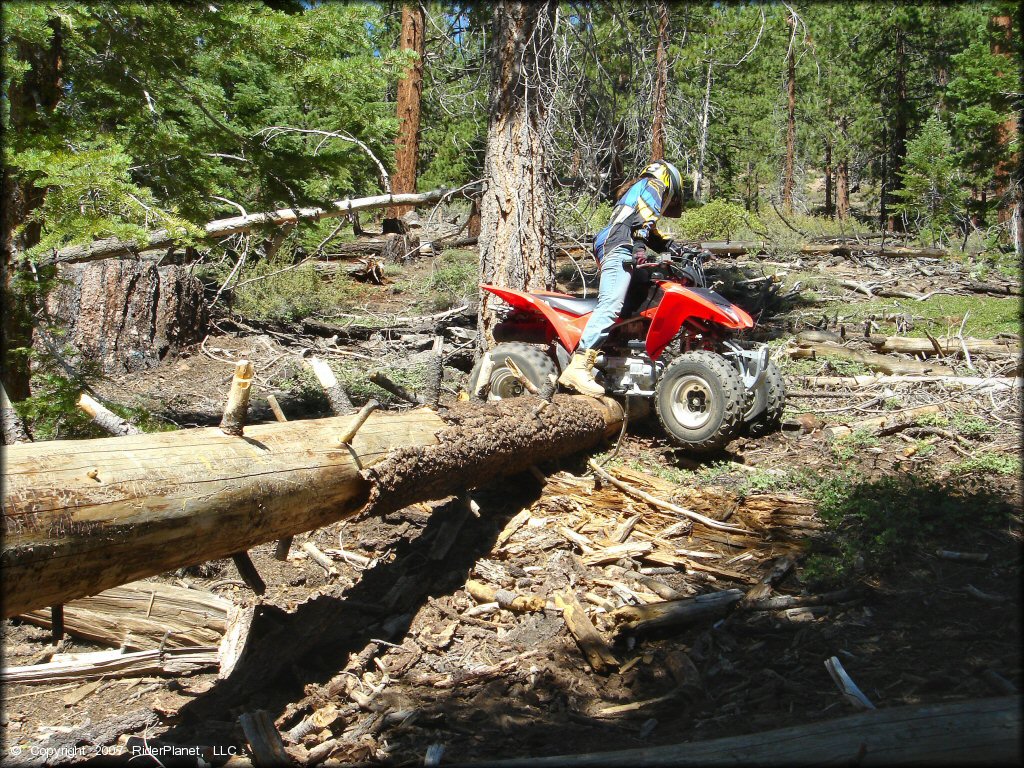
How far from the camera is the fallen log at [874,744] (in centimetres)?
221

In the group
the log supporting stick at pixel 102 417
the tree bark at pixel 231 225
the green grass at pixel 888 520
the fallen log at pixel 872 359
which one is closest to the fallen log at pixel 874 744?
the green grass at pixel 888 520

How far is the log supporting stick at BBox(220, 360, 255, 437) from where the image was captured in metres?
3.46

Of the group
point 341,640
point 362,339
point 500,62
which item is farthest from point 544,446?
point 362,339

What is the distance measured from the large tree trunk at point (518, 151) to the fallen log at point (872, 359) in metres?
3.37

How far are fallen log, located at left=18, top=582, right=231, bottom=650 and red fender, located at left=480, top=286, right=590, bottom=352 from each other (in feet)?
12.0

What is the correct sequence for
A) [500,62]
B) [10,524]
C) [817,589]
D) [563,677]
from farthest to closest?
[500,62], [817,589], [563,677], [10,524]

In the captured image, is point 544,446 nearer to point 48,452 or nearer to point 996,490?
point 996,490

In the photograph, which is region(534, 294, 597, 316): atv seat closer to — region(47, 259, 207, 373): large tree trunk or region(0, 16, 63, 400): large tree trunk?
region(0, 16, 63, 400): large tree trunk

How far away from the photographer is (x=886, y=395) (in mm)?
6930

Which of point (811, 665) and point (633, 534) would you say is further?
point (633, 534)

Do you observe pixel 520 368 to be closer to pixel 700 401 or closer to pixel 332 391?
pixel 700 401

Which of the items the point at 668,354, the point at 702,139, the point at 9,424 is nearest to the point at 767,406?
the point at 668,354

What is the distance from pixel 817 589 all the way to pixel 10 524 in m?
3.69

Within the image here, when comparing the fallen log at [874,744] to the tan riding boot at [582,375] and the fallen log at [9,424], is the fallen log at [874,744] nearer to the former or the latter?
the fallen log at [9,424]
